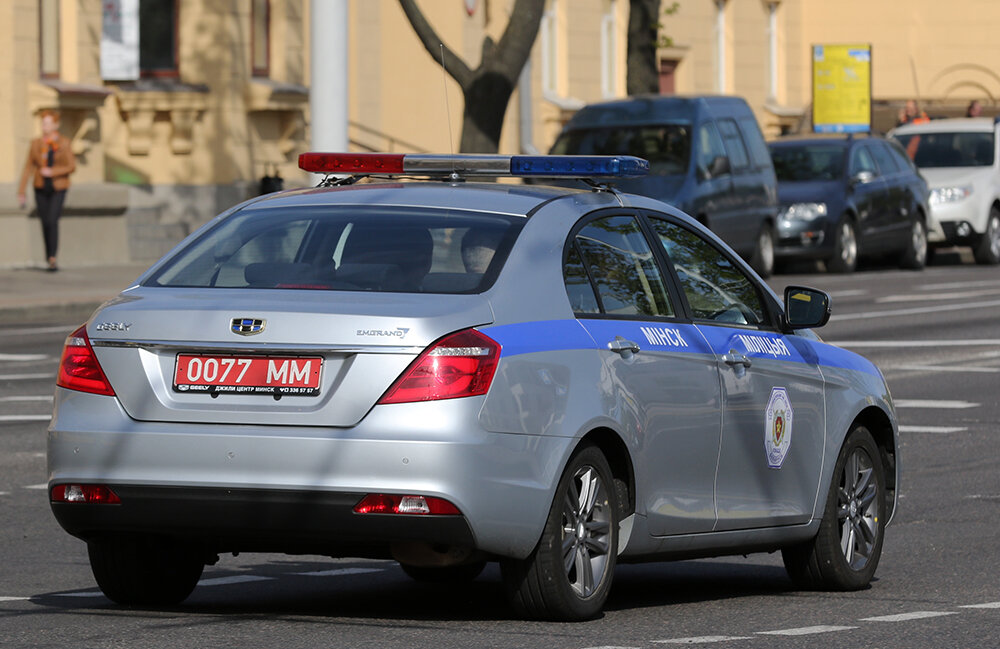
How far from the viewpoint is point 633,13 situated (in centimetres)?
3084

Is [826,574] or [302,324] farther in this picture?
[826,574]

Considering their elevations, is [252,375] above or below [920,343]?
above

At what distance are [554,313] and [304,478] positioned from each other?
102 centimetres

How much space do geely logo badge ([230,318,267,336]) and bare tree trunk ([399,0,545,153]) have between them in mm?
18709

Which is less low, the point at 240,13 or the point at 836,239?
the point at 240,13

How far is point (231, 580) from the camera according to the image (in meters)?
8.11

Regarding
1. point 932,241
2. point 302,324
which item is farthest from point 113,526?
point 932,241

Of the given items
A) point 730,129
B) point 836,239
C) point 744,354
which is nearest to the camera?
point 744,354

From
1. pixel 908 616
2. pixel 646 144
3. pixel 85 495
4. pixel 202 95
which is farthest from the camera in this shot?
pixel 202 95

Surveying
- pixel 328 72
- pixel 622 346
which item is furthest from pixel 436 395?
pixel 328 72

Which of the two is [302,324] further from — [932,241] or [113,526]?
[932,241]

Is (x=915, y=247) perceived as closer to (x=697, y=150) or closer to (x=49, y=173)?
(x=697, y=150)

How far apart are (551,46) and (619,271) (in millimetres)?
35168

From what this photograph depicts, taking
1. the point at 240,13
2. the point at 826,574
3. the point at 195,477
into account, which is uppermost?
the point at 240,13
